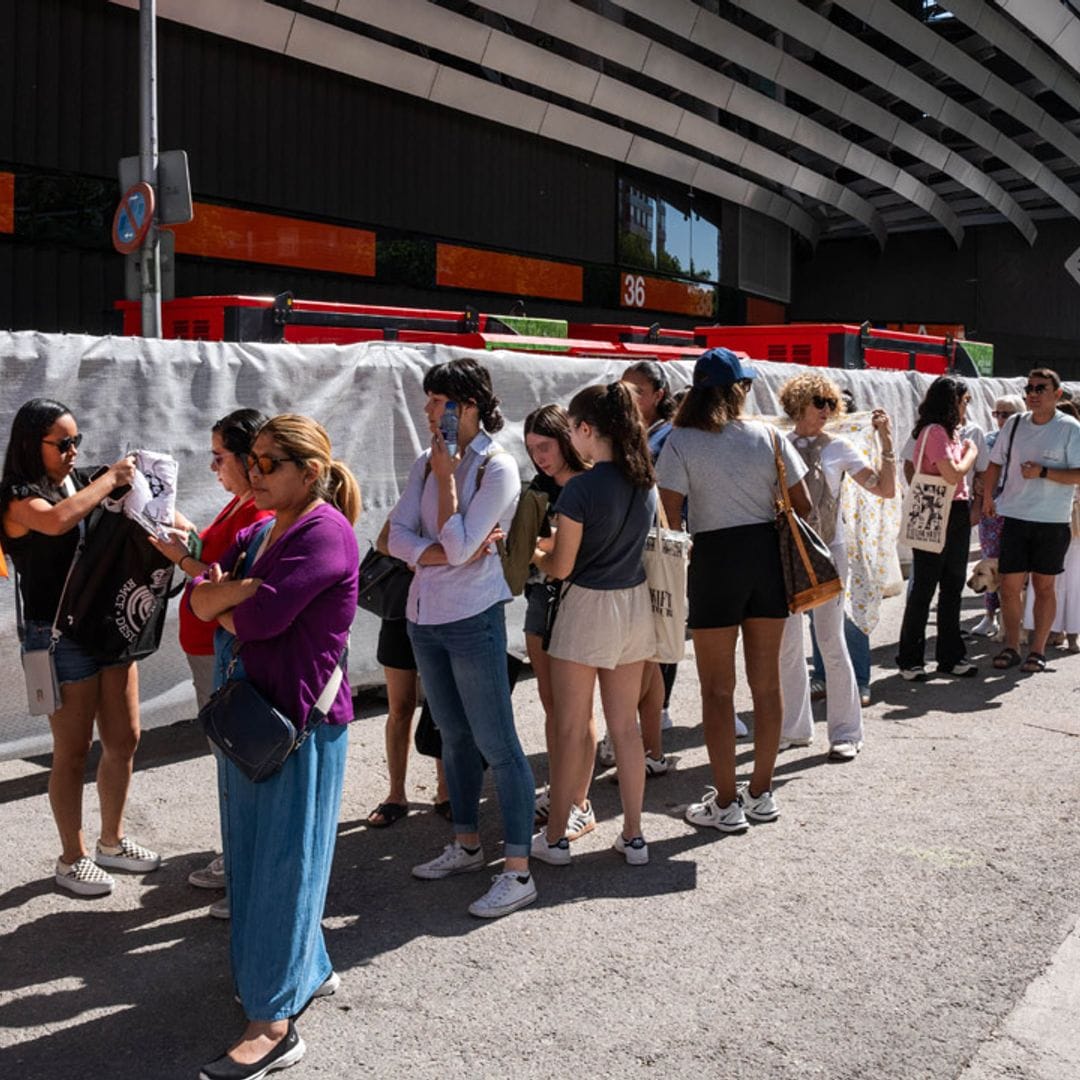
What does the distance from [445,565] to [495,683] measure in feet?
1.46

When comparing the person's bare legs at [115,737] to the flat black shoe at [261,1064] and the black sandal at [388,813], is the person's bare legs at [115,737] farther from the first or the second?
the flat black shoe at [261,1064]

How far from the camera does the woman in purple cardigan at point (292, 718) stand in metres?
3.40

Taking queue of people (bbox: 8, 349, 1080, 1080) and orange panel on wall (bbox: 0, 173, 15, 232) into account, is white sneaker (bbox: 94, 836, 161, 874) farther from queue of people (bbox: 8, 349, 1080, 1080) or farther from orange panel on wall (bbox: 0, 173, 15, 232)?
orange panel on wall (bbox: 0, 173, 15, 232)

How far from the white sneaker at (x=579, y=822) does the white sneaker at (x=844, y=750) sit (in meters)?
1.57

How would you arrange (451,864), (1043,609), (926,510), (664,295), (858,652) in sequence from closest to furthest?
(451,864) → (858,652) → (926,510) → (1043,609) → (664,295)

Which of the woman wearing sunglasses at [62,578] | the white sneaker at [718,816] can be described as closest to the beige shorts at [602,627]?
the white sneaker at [718,816]

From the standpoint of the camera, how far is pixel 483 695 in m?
4.54

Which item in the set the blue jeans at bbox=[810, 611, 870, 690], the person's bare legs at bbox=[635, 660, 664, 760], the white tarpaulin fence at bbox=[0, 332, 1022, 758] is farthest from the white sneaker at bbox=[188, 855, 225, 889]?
the blue jeans at bbox=[810, 611, 870, 690]

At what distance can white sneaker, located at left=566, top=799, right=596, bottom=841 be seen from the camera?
5.28 m

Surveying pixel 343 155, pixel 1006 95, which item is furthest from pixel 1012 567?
pixel 1006 95

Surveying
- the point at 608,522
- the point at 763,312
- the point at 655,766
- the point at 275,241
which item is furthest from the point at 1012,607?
the point at 763,312

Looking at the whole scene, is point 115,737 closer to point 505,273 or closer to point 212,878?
point 212,878

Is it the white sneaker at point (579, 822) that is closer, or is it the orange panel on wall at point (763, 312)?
the white sneaker at point (579, 822)

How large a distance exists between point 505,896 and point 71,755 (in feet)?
5.22
